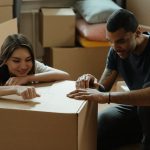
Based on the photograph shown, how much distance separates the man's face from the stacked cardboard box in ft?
4.21

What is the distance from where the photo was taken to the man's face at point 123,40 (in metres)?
1.47

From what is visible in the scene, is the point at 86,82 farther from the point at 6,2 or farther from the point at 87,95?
the point at 6,2

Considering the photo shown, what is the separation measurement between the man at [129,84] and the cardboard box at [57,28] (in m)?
1.14

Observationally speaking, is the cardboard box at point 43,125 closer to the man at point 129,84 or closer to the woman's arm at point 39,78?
the man at point 129,84

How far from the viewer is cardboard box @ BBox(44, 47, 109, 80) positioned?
2.80 m

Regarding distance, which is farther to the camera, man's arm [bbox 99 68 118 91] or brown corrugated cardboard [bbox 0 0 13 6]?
brown corrugated cardboard [bbox 0 0 13 6]

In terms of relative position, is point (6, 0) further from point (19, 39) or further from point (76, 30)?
point (19, 39)

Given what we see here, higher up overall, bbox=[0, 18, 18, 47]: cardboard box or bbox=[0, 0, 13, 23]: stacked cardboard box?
bbox=[0, 0, 13, 23]: stacked cardboard box

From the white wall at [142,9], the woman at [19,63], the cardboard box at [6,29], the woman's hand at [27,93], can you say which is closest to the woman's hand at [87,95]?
the woman's hand at [27,93]

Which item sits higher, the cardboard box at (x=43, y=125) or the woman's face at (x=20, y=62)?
the woman's face at (x=20, y=62)

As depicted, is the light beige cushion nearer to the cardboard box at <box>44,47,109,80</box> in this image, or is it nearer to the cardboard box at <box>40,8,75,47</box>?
the cardboard box at <box>40,8,75,47</box>

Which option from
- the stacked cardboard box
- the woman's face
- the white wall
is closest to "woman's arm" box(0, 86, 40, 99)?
the woman's face

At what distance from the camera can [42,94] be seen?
1.28 meters

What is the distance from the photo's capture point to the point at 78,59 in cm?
283
